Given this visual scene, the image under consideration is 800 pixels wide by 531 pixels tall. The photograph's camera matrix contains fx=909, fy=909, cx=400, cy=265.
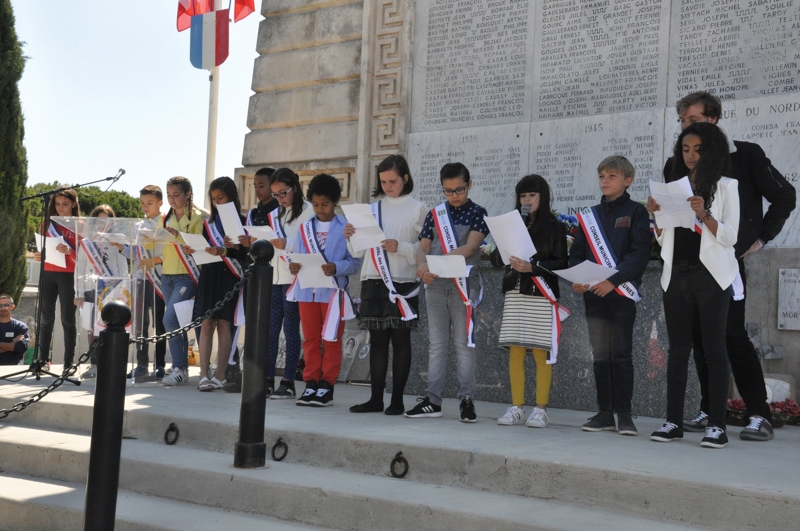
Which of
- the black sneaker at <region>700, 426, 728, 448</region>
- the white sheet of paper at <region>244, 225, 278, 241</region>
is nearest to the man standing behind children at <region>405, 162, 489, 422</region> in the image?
the white sheet of paper at <region>244, 225, 278, 241</region>

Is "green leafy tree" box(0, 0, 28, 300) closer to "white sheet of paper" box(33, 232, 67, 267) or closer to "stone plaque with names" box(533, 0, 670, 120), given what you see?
"white sheet of paper" box(33, 232, 67, 267)

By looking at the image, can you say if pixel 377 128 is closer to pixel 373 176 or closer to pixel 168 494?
pixel 373 176

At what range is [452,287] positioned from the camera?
6.07 metres

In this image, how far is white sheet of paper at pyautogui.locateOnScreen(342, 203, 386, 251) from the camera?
6.00 meters

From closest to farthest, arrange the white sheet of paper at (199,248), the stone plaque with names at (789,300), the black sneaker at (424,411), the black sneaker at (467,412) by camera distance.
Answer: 1. the black sneaker at (467,412)
2. the black sneaker at (424,411)
3. the stone plaque with names at (789,300)
4. the white sheet of paper at (199,248)

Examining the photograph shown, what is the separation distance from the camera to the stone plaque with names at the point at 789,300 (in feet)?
22.6

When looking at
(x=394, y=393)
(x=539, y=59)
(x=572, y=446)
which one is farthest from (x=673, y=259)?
(x=539, y=59)

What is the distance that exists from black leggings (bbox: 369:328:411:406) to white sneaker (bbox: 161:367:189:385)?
2.28 metres

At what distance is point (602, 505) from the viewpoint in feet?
13.2

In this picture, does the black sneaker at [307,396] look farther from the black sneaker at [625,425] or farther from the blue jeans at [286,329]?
the black sneaker at [625,425]

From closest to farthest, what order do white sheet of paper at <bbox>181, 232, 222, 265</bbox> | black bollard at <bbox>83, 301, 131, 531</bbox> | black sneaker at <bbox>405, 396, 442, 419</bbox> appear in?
1. black bollard at <bbox>83, 301, 131, 531</bbox>
2. black sneaker at <bbox>405, 396, 442, 419</bbox>
3. white sheet of paper at <bbox>181, 232, 222, 265</bbox>

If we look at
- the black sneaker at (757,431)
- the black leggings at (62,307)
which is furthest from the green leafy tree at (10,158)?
the black sneaker at (757,431)

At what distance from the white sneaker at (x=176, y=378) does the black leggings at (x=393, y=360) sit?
2.28 metres

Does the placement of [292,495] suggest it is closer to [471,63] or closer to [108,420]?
[108,420]
